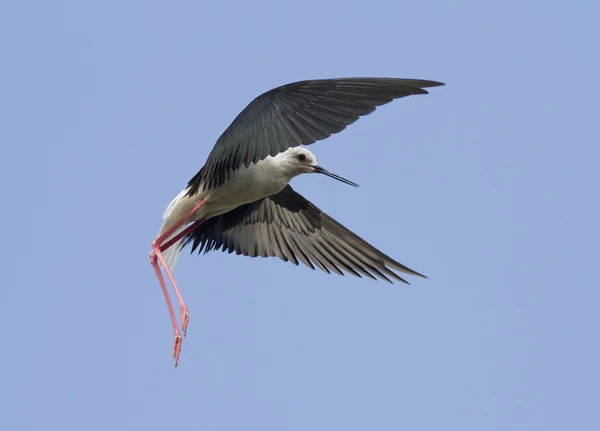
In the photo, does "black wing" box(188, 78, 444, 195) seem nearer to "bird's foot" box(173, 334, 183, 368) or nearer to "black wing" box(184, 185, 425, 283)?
"bird's foot" box(173, 334, 183, 368)

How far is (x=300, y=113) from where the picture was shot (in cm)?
890

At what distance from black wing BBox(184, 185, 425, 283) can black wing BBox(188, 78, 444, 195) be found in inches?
89.4

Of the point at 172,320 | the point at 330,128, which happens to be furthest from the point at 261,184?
the point at 330,128

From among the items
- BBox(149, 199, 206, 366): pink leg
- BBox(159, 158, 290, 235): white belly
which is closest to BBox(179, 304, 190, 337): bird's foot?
BBox(149, 199, 206, 366): pink leg

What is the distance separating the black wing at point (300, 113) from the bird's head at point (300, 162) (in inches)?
39.1

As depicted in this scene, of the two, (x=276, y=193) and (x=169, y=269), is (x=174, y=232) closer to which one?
(x=169, y=269)

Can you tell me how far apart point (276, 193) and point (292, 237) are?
41.1 inches

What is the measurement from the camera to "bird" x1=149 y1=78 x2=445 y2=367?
862 centimetres

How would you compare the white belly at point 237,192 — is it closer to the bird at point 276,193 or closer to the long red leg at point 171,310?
the bird at point 276,193

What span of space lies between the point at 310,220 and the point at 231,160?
278cm

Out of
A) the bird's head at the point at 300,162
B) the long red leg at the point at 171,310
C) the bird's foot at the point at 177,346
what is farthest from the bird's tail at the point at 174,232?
the bird's foot at the point at 177,346

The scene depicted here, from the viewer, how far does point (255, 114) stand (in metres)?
9.33

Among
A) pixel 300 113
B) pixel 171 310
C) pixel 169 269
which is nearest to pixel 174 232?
pixel 169 269

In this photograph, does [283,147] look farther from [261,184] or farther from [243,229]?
[243,229]
